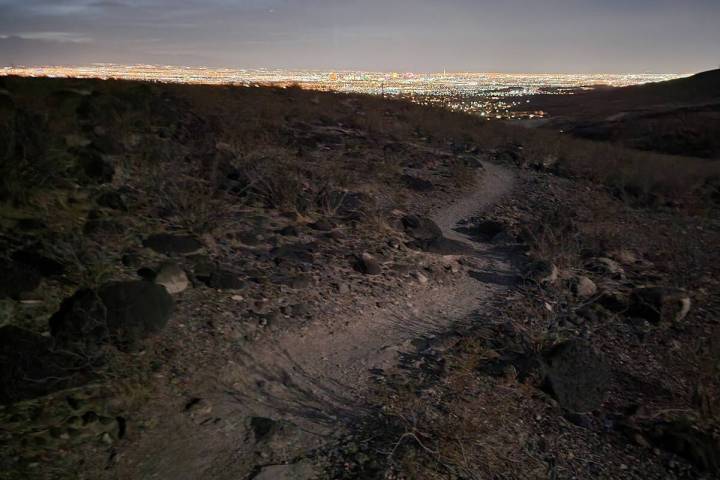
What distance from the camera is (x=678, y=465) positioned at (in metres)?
3.46

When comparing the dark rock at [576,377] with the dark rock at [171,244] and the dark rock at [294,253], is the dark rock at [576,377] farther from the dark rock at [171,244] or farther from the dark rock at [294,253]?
the dark rock at [171,244]

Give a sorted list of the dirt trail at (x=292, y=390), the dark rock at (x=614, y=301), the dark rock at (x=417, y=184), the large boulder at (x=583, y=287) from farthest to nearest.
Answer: the dark rock at (x=417, y=184) → the large boulder at (x=583, y=287) → the dark rock at (x=614, y=301) → the dirt trail at (x=292, y=390)

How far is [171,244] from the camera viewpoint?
19.9ft

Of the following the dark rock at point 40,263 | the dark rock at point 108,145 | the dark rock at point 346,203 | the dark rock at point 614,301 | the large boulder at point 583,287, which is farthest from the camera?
the dark rock at point 108,145

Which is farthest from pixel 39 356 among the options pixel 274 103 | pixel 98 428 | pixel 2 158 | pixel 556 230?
pixel 274 103

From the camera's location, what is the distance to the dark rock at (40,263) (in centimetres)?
479

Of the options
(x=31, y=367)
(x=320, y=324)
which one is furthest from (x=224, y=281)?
(x=31, y=367)

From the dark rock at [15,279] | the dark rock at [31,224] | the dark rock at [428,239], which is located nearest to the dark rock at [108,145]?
the dark rock at [31,224]

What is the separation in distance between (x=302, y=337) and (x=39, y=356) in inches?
91.3

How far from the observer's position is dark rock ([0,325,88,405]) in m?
3.34

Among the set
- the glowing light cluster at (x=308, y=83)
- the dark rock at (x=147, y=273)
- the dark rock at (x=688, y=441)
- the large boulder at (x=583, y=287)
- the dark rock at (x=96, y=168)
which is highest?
the glowing light cluster at (x=308, y=83)

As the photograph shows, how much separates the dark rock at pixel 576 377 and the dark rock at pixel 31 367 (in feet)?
13.6

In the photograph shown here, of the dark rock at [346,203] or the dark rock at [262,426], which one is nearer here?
the dark rock at [262,426]

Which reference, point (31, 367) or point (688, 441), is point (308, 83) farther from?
point (688, 441)
